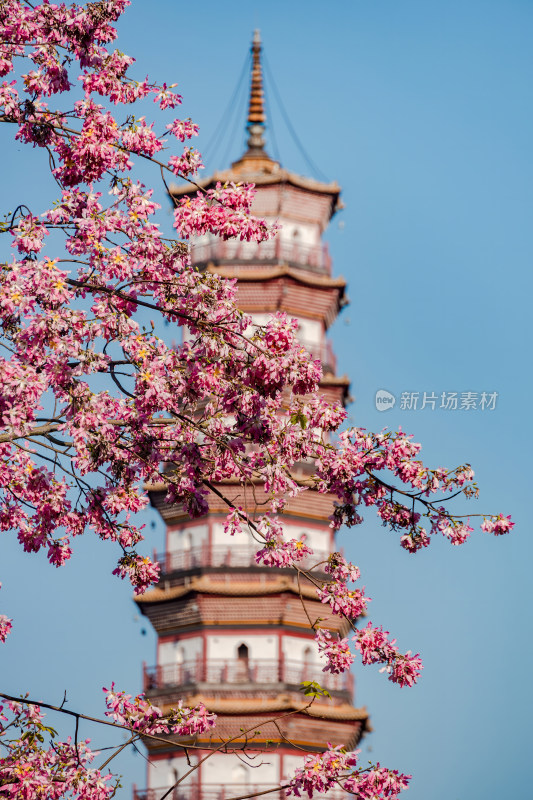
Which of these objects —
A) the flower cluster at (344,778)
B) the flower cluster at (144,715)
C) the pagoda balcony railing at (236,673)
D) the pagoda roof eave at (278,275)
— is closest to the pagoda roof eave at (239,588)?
the pagoda balcony railing at (236,673)

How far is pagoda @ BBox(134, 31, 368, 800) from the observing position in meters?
38.4

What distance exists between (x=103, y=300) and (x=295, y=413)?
211 centimetres

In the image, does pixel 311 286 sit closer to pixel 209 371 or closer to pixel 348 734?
pixel 348 734

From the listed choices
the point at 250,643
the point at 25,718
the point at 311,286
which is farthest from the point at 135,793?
the point at 25,718

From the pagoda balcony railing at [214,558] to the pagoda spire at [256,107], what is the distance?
41.9 feet

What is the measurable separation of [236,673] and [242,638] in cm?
103

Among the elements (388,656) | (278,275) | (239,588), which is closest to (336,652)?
(388,656)

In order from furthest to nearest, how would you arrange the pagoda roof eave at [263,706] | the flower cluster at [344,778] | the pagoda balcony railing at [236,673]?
the pagoda balcony railing at [236,673], the pagoda roof eave at [263,706], the flower cluster at [344,778]

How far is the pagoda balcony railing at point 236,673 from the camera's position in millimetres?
39188

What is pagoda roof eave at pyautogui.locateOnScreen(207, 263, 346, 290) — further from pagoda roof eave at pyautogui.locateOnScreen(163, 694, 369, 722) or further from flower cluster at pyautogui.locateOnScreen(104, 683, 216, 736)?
flower cluster at pyautogui.locateOnScreen(104, 683, 216, 736)

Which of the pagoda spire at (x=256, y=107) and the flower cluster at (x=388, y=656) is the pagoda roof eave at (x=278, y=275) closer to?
the pagoda spire at (x=256, y=107)

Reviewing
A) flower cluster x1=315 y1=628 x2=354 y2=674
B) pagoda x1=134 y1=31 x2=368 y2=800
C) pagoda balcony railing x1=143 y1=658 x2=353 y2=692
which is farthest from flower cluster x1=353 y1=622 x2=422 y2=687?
pagoda balcony railing x1=143 y1=658 x2=353 y2=692

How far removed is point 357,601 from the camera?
14188 mm

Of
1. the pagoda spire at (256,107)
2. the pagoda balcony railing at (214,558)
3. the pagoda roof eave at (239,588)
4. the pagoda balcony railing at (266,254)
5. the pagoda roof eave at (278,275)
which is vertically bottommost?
the pagoda roof eave at (239,588)
